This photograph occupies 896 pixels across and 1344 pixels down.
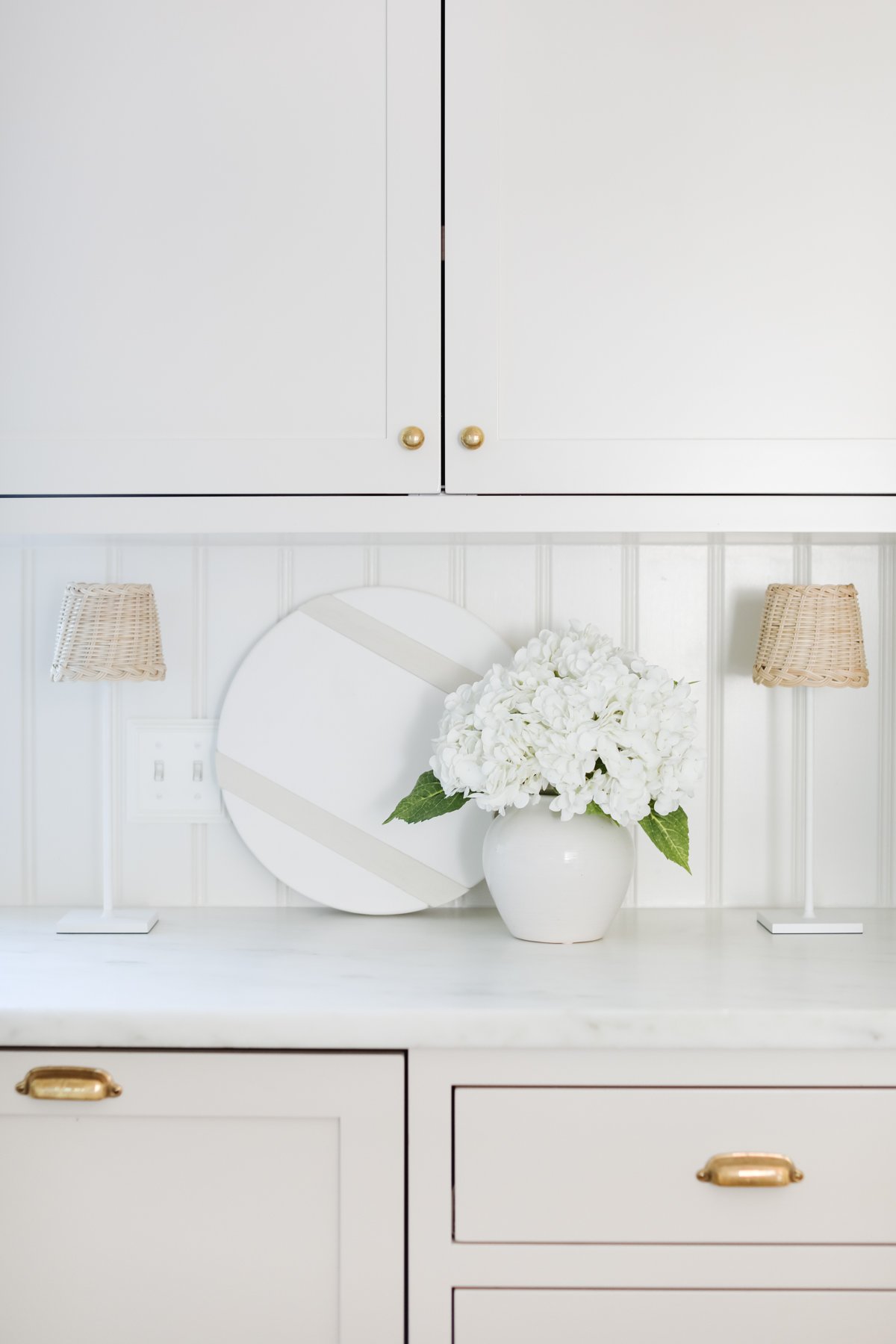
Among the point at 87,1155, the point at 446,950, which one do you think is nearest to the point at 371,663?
the point at 446,950

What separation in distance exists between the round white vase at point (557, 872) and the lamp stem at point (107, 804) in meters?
0.52

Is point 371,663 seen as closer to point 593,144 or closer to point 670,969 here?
point 670,969

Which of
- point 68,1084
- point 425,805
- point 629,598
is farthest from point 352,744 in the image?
point 68,1084

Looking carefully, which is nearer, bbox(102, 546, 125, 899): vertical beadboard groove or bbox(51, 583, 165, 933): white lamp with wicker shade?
bbox(51, 583, 165, 933): white lamp with wicker shade

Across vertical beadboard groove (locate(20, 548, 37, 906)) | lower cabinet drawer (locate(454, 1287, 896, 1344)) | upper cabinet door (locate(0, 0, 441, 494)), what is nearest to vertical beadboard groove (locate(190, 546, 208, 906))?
vertical beadboard groove (locate(20, 548, 37, 906))

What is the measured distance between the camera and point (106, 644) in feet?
4.55

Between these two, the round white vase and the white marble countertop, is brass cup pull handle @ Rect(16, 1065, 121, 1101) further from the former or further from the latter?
the round white vase

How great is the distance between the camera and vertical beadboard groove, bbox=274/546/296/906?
5.11ft

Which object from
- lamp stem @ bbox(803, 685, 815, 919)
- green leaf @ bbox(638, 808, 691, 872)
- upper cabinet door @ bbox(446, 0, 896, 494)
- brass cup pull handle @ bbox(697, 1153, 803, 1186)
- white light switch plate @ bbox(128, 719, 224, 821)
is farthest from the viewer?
white light switch plate @ bbox(128, 719, 224, 821)

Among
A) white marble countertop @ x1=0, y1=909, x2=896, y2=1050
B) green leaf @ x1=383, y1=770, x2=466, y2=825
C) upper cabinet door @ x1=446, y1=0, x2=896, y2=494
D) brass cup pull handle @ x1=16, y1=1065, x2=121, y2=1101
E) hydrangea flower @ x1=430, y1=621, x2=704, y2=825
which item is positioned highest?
upper cabinet door @ x1=446, y1=0, x2=896, y2=494

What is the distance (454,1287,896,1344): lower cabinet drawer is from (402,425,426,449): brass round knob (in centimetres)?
88

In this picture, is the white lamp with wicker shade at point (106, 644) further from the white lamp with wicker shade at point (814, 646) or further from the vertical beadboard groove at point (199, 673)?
the white lamp with wicker shade at point (814, 646)

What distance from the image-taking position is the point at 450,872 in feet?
4.94

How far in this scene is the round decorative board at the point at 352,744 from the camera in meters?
1.51
